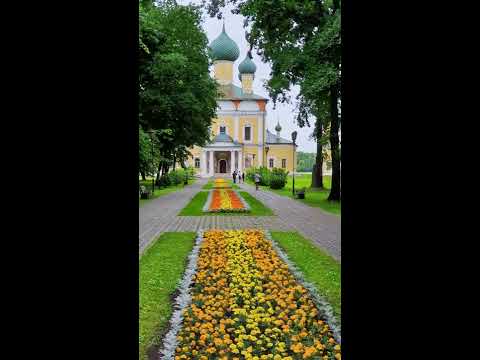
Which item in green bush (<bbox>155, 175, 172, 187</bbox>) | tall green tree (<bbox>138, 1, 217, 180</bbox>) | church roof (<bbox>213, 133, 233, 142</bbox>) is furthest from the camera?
church roof (<bbox>213, 133, 233, 142</bbox>)

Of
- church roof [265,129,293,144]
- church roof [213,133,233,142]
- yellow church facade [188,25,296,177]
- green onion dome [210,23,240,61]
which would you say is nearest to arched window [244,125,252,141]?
yellow church facade [188,25,296,177]

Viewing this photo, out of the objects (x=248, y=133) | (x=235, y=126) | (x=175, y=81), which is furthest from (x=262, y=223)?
(x=235, y=126)

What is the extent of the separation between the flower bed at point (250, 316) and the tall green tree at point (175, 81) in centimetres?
1538

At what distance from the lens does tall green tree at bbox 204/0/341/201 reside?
51.7 ft

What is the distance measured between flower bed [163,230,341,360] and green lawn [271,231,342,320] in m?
0.22

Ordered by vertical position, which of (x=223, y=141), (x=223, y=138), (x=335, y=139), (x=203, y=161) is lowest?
(x=203, y=161)

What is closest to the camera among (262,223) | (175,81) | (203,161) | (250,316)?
(250,316)

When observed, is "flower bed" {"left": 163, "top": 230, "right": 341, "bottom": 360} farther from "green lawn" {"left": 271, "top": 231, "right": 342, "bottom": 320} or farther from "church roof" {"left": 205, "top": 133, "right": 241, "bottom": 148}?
"church roof" {"left": 205, "top": 133, "right": 241, "bottom": 148}

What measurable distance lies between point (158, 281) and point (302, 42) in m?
15.6

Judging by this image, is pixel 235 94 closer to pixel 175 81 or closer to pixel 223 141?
pixel 223 141

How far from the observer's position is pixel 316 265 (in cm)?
707
